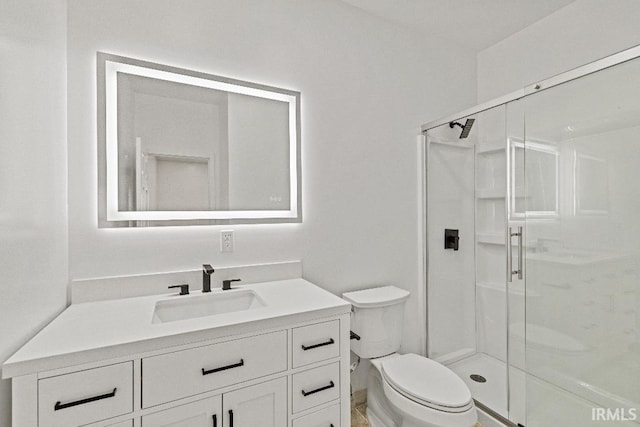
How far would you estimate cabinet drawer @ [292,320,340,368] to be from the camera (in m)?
1.19

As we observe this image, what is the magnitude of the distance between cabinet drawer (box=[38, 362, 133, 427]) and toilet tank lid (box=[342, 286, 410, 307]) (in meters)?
1.13

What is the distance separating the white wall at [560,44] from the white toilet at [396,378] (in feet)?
6.01

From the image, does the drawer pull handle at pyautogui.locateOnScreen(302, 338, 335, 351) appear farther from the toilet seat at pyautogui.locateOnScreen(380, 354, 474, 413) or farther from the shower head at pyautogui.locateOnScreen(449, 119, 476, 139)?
the shower head at pyautogui.locateOnScreen(449, 119, 476, 139)

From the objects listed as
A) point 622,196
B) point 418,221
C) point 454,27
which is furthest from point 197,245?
point 454,27

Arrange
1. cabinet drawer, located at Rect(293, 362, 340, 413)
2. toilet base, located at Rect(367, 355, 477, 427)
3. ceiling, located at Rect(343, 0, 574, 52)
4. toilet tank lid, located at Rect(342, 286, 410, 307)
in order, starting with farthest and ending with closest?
ceiling, located at Rect(343, 0, 574, 52)
toilet tank lid, located at Rect(342, 286, 410, 307)
toilet base, located at Rect(367, 355, 477, 427)
cabinet drawer, located at Rect(293, 362, 340, 413)

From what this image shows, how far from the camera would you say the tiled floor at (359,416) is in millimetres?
1785

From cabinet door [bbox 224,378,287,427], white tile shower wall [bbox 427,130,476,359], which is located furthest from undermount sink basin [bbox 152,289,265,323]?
white tile shower wall [bbox 427,130,476,359]

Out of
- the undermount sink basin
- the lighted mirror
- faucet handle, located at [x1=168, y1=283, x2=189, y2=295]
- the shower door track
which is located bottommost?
the undermount sink basin

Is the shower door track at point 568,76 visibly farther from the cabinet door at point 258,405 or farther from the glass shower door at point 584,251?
the cabinet door at point 258,405

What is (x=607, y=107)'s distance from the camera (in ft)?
4.25

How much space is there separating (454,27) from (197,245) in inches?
89.5

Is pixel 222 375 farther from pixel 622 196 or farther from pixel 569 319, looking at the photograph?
pixel 622 196

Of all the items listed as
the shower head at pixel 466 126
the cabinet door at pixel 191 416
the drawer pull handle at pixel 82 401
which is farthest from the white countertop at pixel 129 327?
the shower head at pixel 466 126

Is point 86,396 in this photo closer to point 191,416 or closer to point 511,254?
point 191,416
